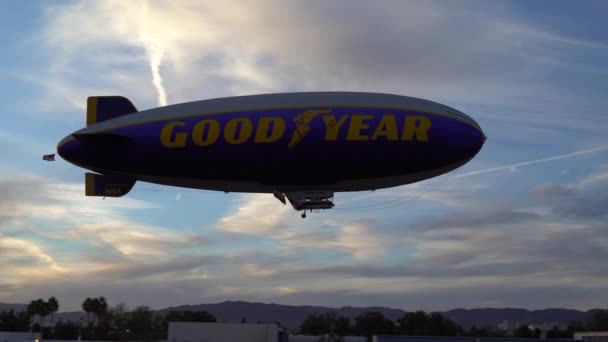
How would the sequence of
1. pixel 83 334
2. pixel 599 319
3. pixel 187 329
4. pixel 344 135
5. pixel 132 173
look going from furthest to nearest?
1. pixel 599 319
2. pixel 83 334
3. pixel 187 329
4. pixel 132 173
5. pixel 344 135

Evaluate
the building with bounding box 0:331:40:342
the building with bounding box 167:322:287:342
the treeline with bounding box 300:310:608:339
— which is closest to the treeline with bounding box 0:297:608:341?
the treeline with bounding box 300:310:608:339

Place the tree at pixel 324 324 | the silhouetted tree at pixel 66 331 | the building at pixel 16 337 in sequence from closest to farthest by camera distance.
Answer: the building at pixel 16 337 < the silhouetted tree at pixel 66 331 < the tree at pixel 324 324

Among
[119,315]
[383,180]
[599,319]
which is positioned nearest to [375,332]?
[599,319]

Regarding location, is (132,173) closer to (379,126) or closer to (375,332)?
(379,126)

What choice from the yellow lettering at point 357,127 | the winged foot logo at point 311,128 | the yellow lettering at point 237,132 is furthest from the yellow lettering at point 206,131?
the yellow lettering at point 357,127

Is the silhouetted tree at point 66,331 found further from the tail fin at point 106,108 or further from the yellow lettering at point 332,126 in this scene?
the yellow lettering at point 332,126

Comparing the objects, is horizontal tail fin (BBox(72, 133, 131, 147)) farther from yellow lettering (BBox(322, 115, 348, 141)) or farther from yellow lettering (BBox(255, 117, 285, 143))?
yellow lettering (BBox(322, 115, 348, 141))

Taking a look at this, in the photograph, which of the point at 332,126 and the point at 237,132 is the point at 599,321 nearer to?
the point at 332,126
